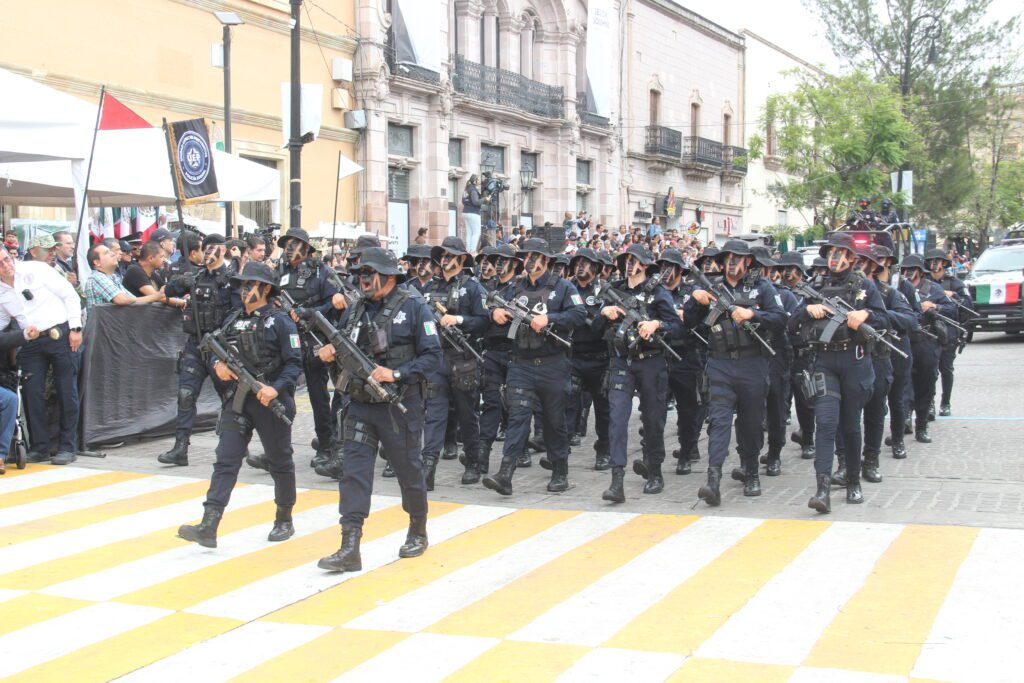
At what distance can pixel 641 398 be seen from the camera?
9.37 m

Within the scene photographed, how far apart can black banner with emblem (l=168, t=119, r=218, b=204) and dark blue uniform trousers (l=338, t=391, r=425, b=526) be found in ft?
22.2

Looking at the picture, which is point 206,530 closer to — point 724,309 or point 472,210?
point 724,309

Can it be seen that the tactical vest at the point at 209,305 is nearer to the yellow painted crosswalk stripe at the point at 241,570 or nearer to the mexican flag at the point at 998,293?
the yellow painted crosswalk stripe at the point at 241,570

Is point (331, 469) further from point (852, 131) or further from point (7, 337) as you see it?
point (852, 131)

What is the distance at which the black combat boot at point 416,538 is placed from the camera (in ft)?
24.1

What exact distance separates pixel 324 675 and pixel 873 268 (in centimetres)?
634

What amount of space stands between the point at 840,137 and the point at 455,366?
1153 inches

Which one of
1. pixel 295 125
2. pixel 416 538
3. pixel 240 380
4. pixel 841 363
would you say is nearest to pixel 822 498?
pixel 841 363

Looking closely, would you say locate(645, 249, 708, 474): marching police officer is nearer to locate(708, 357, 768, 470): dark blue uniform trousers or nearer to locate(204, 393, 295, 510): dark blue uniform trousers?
locate(708, 357, 768, 470): dark blue uniform trousers

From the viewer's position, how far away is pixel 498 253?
34.7 feet

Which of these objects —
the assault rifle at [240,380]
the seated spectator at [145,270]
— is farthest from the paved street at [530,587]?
the seated spectator at [145,270]

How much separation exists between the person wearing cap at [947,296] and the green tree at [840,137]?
76.5 ft

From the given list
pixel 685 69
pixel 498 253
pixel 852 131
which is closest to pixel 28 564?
pixel 498 253

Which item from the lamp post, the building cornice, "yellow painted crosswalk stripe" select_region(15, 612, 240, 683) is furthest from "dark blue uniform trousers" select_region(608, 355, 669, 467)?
the building cornice
